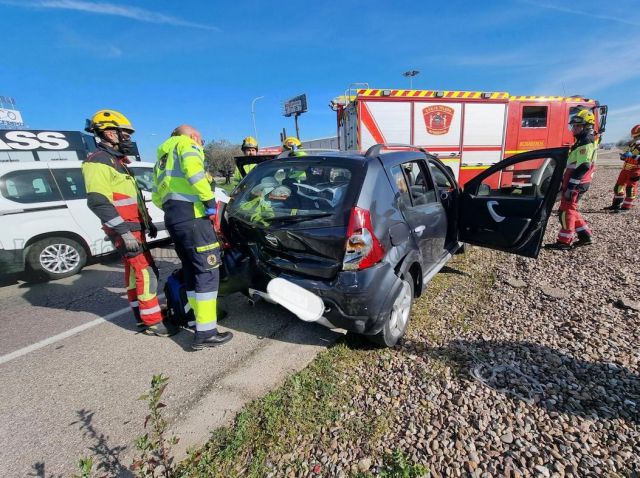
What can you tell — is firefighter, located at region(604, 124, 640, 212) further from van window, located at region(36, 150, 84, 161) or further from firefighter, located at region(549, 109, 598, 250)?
van window, located at region(36, 150, 84, 161)

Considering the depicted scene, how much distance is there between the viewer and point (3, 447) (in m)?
1.82

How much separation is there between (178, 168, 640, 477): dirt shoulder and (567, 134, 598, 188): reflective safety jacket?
2.03 m

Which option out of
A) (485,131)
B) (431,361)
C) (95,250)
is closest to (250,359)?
(431,361)

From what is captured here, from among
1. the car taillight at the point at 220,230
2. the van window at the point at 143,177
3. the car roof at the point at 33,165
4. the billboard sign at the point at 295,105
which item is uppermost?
the billboard sign at the point at 295,105

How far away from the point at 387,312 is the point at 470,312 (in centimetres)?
125

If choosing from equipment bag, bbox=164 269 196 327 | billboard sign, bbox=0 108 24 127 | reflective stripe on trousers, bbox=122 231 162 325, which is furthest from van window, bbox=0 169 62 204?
billboard sign, bbox=0 108 24 127

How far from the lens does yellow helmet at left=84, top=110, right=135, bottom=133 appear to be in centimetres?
268

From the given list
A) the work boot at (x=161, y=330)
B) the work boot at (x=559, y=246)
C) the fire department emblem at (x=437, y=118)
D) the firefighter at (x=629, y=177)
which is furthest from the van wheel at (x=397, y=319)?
the firefighter at (x=629, y=177)

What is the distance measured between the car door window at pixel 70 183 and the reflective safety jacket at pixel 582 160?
728 centimetres

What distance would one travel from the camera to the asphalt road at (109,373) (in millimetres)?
1831

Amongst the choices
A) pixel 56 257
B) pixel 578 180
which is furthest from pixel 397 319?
pixel 56 257

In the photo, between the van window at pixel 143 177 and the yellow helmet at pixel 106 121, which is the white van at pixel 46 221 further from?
the yellow helmet at pixel 106 121

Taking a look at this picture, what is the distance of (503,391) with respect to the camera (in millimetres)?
2002

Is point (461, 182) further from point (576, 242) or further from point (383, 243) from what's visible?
point (383, 243)
